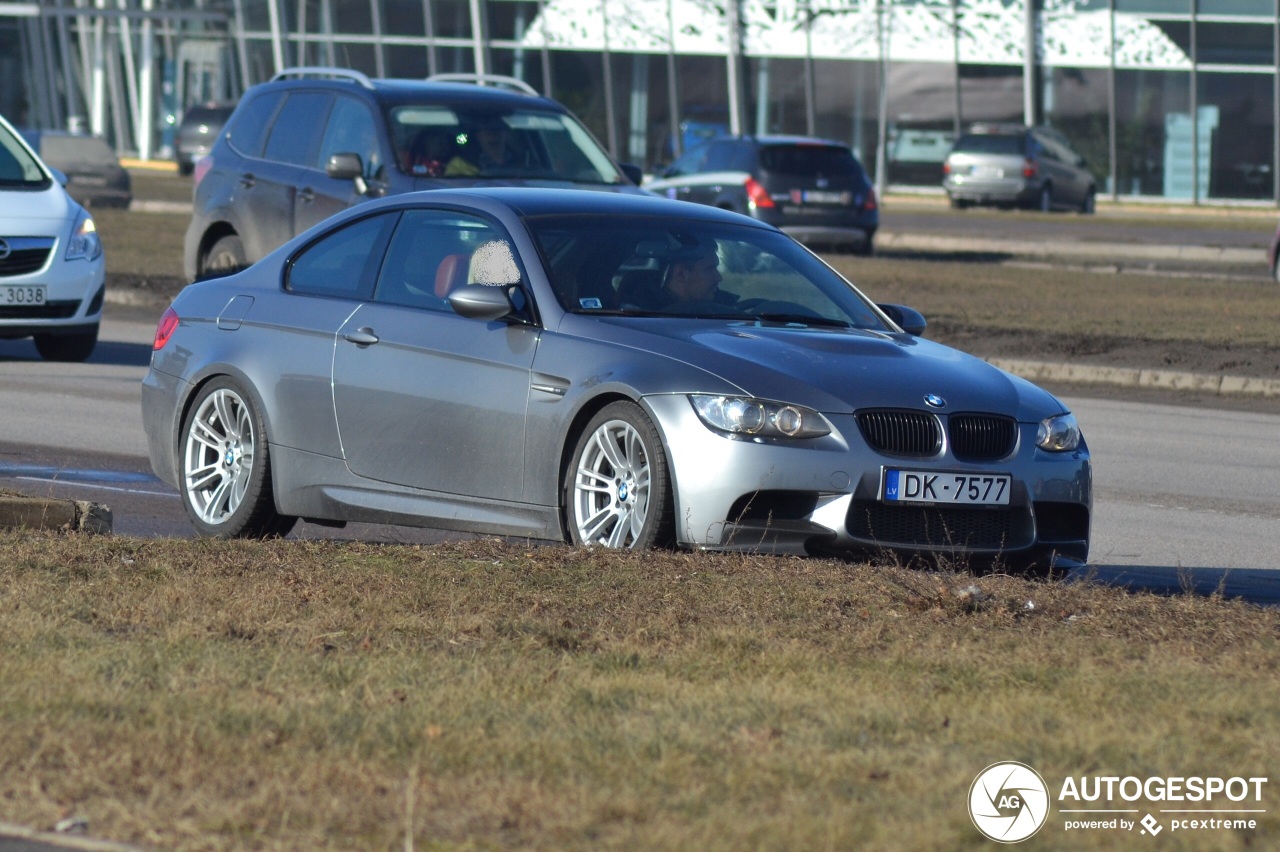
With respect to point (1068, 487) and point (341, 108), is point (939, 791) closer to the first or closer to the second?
point (1068, 487)

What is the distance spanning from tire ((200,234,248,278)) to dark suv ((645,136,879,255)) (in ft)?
42.0

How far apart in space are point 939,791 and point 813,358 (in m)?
3.16

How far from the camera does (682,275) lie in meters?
8.16

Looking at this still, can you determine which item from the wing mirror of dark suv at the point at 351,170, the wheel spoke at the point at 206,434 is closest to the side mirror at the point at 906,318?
the wheel spoke at the point at 206,434

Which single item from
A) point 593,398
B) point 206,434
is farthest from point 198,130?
point 593,398

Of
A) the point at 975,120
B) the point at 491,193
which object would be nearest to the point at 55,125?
the point at 975,120

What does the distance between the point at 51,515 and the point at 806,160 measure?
22.5 m

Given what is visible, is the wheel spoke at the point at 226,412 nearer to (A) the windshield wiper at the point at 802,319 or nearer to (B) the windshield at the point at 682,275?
(B) the windshield at the point at 682,275

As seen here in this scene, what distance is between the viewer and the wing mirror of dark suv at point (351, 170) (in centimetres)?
1482

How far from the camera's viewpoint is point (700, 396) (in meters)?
7.13

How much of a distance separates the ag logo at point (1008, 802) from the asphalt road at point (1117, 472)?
2785 millimetres

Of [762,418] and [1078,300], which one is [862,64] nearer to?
[1078,300]

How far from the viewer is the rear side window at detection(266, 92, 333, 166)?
1608cm

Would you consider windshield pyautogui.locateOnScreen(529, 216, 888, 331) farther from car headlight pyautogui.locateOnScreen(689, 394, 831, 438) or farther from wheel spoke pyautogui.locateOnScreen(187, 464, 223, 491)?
wheel spoke pyautogui.locateOnScreen(187, 464, 223, 491)
